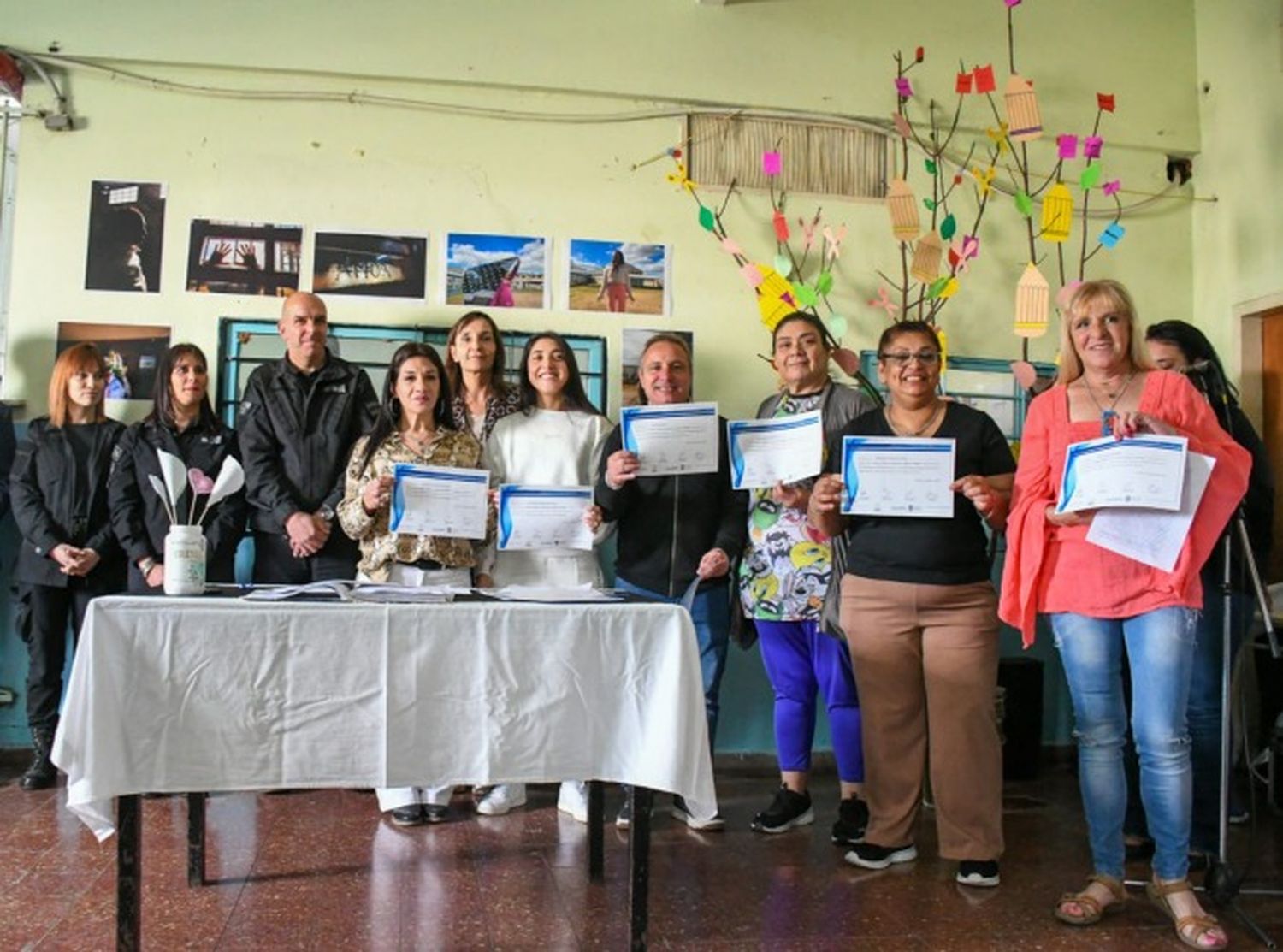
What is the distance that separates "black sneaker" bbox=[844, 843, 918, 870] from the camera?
2.80 metres

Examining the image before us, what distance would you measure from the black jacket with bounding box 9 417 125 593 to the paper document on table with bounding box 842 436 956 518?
264 cm

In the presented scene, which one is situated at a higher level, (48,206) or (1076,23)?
(1076,23)

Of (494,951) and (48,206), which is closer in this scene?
(494,951)

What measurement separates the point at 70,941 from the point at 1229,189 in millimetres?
4917

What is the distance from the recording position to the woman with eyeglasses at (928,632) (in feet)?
8.82

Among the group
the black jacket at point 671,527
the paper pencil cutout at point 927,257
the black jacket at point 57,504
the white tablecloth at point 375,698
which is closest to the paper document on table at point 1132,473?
the white tablecloth at point 375,698

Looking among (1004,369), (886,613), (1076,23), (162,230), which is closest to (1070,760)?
(1004,369)

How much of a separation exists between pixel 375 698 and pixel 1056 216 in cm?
328

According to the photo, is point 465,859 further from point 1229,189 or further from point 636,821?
point 1229,189

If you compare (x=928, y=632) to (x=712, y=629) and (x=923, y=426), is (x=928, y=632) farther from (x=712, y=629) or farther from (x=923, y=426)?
(x=712, y=629)

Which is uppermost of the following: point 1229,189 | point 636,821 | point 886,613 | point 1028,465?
point 1229,189

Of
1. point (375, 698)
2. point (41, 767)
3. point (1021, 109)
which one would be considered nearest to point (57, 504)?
point (41, 767)

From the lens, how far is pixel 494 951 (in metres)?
2.18

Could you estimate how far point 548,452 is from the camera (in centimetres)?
319
